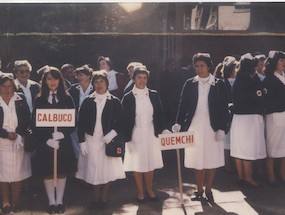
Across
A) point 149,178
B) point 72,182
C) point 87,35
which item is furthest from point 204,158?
point 87,35

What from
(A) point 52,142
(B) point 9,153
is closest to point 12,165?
(B) point 9,153

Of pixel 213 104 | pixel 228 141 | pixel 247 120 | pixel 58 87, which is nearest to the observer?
pixel 58 87

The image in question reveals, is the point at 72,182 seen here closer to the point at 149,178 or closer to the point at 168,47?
the point at 149,178

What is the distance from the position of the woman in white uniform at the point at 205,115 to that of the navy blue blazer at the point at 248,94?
0.37 meters

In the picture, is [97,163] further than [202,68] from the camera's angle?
No

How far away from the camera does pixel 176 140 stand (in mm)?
3717

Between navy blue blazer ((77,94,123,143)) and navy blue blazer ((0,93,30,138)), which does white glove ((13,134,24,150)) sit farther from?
navy blue blazer ((77,94,123,143))

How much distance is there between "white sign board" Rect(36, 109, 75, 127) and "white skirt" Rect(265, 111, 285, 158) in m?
2.35

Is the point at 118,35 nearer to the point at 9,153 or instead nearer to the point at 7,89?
the point at 7,89

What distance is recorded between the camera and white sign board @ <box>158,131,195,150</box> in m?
3.67

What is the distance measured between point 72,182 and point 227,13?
3.02 meters

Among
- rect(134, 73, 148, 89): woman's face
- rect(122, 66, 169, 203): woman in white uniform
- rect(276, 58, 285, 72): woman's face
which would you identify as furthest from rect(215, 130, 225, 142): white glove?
rect(276, 58, 285, 72): woman's face

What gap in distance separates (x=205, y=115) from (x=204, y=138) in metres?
0.24

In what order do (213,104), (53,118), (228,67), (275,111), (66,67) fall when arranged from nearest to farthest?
1. (53,118)
2. (213,104)
3. (275,111)
4. (228,67)
5. (66,67)
